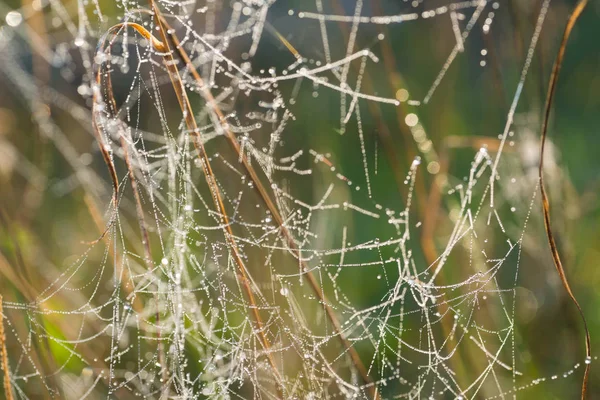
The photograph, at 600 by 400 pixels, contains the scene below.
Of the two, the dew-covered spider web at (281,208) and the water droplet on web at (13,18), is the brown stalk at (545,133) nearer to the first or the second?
the dew-covered spider web at (281,208)

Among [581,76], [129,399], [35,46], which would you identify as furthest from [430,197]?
[35,46]

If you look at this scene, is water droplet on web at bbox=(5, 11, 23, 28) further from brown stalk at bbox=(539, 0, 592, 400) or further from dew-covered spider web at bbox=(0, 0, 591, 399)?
brown stalk at bbox=(539, 0, 592, 400)

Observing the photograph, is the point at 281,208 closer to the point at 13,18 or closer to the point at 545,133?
the point at 545,133

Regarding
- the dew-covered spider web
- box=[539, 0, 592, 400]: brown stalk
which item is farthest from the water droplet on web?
box=[539, 0, 592, 400]: brown stalk

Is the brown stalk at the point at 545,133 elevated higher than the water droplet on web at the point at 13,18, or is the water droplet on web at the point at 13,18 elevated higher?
the water droplet on web at the point at 13,18

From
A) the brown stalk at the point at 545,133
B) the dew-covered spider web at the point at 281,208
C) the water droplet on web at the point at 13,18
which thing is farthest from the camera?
the water droplet on web at the point at 13,18

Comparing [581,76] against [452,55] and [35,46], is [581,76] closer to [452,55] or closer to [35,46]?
[452,55]

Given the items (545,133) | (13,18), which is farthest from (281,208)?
(13,18)

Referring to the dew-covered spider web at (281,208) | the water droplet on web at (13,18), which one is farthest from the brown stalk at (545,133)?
the water droplet on web at (13,18)
